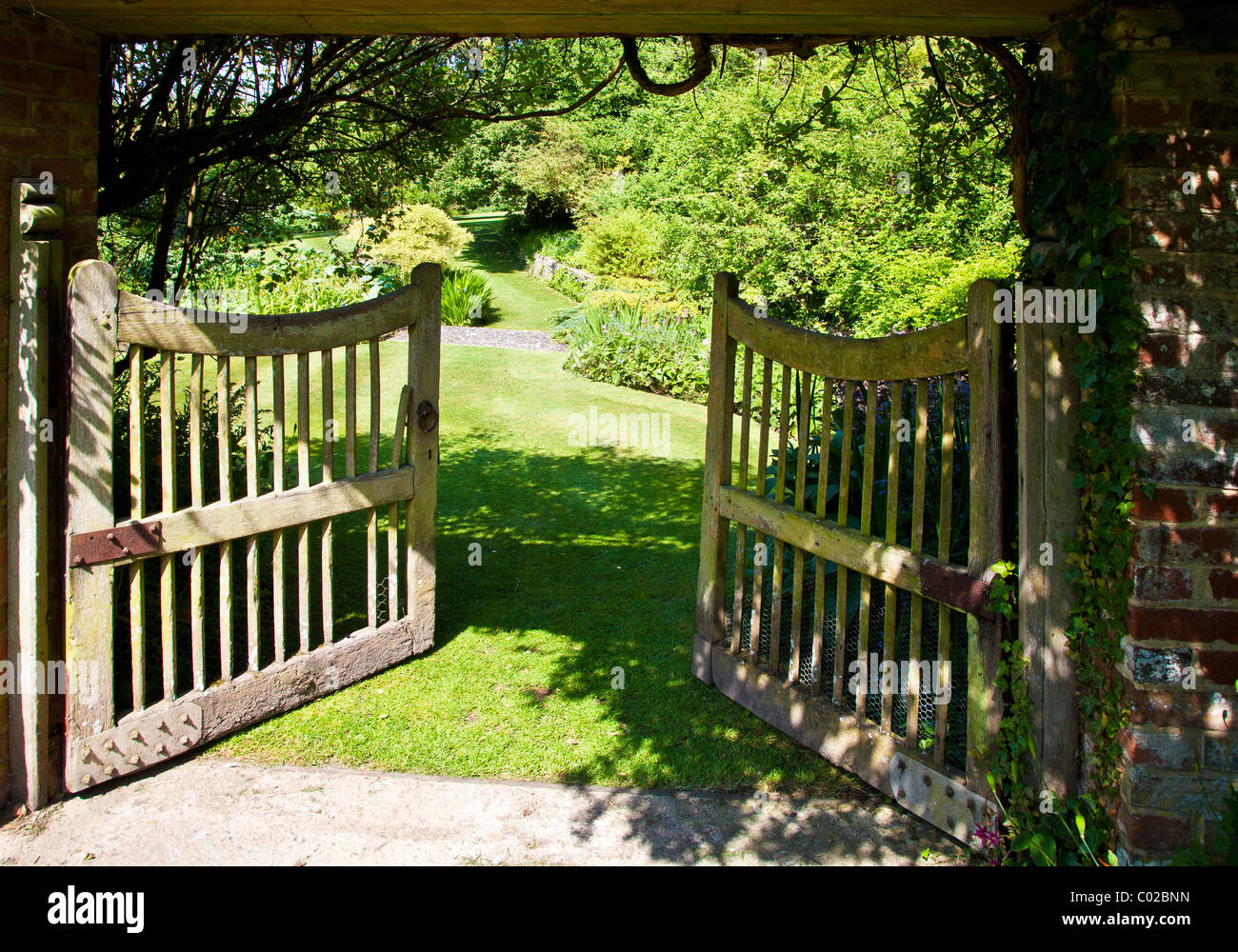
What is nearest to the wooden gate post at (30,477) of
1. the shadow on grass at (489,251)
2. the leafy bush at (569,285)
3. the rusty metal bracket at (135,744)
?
the rusty metal bracket at (135,744)

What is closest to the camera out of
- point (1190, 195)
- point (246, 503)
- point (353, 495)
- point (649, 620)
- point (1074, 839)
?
point (1190, 195)

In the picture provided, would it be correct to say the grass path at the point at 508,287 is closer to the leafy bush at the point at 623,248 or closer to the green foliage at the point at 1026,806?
the leafy bush at the point at 623,248

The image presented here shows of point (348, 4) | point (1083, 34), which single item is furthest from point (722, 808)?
point (348, 4)

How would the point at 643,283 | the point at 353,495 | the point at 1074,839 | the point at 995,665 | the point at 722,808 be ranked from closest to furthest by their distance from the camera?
1. the point at 1074,839
2. the point at 995,665
3. the point at 722,808
4. the point at 353,495
5. the point at 643,283

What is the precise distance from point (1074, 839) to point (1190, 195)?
213cm

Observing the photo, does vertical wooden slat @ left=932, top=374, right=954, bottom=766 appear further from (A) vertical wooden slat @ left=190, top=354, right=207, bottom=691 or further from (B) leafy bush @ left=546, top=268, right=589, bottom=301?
(B) leafy bush @ left=546, top=268, right=589, bottom=301

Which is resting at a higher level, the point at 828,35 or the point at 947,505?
the point at 828,35

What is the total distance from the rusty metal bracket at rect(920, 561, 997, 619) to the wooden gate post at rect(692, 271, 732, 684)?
1.62 metres

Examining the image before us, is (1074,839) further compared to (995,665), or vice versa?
(995,665)

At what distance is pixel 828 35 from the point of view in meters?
4.32

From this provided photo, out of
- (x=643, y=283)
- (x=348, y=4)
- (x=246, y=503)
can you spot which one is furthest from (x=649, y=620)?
(x=643, y=283)

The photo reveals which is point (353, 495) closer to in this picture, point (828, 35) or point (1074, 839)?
point (828, 35)

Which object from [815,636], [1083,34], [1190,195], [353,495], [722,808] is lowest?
[722,808]

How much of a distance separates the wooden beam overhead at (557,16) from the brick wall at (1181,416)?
48 cm
